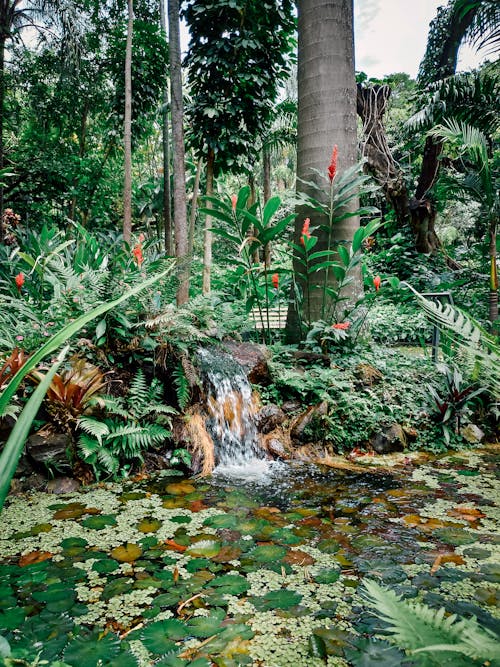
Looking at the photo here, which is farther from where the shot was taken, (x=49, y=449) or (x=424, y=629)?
(x=49, y=449)

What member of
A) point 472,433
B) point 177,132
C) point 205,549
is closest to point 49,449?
point 205,549

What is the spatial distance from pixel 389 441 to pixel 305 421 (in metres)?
0.69

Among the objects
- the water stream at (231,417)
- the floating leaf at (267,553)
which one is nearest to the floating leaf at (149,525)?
the floating leaf at (267,553)

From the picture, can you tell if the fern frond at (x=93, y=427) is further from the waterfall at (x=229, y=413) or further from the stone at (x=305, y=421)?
the stone at (x=305, y=421)

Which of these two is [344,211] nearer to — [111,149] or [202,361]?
[202,361]

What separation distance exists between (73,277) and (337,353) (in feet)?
8.02

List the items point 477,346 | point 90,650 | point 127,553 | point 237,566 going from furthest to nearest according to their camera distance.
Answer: point 127,553
point 237,566
point 90,650
point 477,346

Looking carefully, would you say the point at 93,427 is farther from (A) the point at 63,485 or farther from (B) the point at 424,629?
(B) the point at 424,629

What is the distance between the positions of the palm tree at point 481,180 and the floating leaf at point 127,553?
4927mm

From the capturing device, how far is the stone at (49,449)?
2.59m

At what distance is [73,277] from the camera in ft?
11.1

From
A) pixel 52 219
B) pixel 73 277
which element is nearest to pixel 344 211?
pixel 73 277

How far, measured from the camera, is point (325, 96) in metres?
4.38

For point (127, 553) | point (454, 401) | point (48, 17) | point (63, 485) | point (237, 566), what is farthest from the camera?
point (48, 17)
